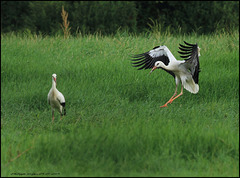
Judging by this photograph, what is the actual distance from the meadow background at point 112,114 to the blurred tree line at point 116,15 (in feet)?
16.4

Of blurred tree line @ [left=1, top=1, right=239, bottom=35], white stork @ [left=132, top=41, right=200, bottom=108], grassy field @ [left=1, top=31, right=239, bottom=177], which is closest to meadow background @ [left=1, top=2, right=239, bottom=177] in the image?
grassy field @ [left=1, top=31, right=239, bottom=177]

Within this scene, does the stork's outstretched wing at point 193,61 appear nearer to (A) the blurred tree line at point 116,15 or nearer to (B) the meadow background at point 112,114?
(B) the meadow background at point 112,114

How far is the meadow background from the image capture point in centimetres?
450

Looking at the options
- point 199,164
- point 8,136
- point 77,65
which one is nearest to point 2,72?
point 77,65

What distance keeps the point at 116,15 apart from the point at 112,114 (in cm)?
983

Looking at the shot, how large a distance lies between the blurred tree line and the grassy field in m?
4.82

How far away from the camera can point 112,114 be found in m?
6.42

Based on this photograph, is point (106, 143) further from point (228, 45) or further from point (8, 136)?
point (228, 45)

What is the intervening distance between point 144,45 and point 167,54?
3.22 meters

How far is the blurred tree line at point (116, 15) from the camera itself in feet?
51.8

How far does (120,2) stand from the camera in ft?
51.3

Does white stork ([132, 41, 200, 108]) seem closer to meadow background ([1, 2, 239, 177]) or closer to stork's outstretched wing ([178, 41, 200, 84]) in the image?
stork's outstretched wing ([178, 41, 200, 84])

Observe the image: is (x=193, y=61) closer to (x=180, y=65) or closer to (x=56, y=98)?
(x=180, y=65)

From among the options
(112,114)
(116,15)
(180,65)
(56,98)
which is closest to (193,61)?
(180,65)
